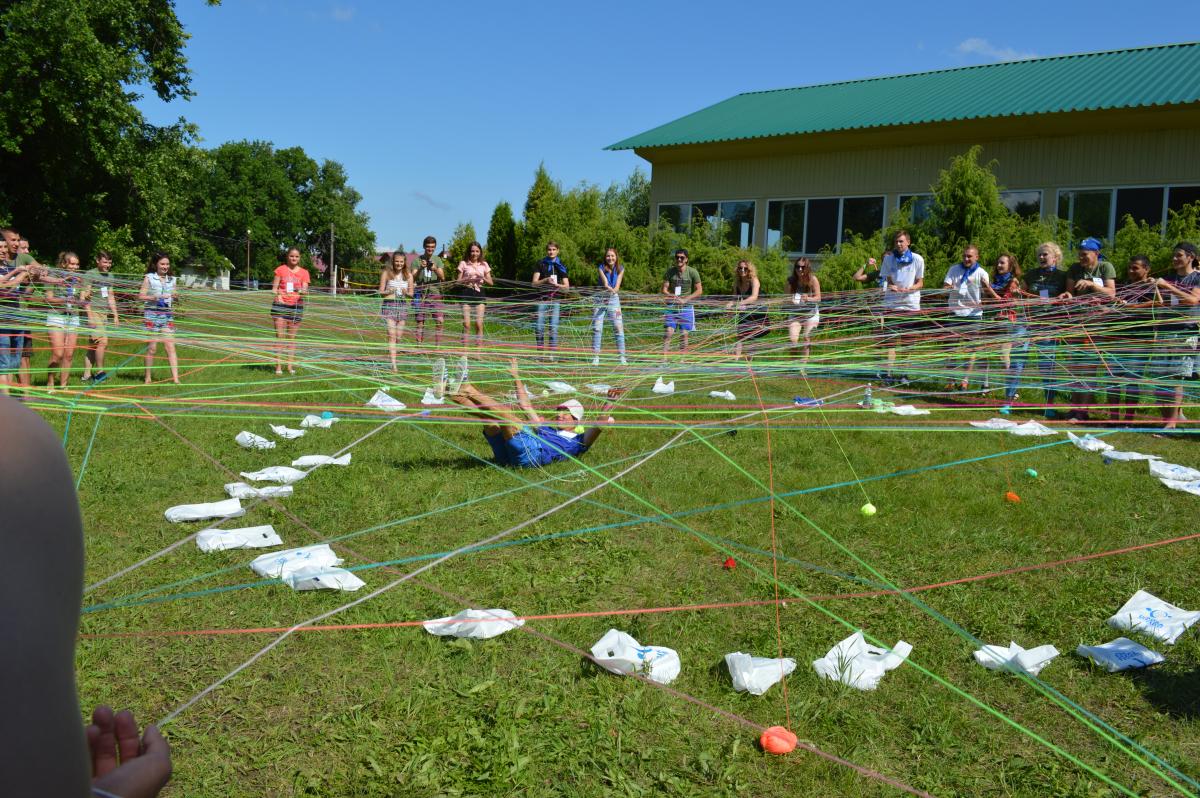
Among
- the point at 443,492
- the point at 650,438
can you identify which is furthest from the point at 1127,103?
the point at 443,492

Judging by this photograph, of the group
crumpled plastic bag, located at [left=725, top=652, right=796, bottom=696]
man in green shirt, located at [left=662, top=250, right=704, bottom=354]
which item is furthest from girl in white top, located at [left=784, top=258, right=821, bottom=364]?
crumpled plastic bag, located at [left=725, top=652, right=796, bottom=696]

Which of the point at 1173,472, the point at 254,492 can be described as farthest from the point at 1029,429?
the point at 254,492

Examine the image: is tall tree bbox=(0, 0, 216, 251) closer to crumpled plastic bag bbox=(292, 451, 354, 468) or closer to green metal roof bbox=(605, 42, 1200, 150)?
green metal roof bbox=(605, 42, 1200, 150)

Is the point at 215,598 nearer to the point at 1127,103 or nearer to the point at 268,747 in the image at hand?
the point at 268,747

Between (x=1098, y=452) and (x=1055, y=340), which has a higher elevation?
(x=1055, y=340)

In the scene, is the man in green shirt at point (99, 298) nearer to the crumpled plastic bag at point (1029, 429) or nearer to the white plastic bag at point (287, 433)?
the white plastic bag at point (287, 433)

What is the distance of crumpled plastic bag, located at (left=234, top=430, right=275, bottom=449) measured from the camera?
662 cm

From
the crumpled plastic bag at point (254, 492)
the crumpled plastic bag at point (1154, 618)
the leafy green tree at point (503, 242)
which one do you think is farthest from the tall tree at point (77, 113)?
the crumpled plastic bag at point (1154, 618)

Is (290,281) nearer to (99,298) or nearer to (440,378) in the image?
(99,298)

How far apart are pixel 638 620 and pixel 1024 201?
55.5ft

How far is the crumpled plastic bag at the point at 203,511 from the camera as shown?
15.7 feet

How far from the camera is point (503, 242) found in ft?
78.7

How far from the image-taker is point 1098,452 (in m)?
6.96

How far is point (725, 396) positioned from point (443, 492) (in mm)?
4344
